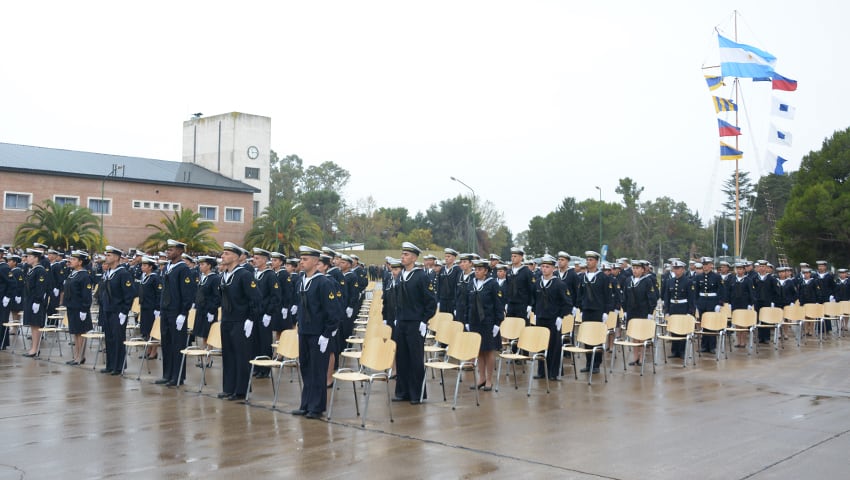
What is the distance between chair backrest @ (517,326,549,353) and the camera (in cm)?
1056

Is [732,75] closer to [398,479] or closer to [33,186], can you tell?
[398,479]

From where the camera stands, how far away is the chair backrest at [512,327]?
11.8 metres

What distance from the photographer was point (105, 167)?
1794 inches

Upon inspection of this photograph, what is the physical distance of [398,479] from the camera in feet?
20.0

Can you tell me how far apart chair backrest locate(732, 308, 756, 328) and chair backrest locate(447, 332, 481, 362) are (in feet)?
26.9

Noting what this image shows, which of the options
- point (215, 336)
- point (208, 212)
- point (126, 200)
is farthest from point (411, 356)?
point (208, 212)

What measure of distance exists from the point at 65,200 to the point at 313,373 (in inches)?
1557

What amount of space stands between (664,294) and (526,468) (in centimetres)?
1111

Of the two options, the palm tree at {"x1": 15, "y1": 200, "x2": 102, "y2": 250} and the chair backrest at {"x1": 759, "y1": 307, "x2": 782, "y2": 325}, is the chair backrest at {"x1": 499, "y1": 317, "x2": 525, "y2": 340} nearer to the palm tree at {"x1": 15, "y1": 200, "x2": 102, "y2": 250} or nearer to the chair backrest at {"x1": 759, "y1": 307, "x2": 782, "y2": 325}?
the chair backrest at {"x1": 759, "y1": 307, "x2": 782, "y2": 325}

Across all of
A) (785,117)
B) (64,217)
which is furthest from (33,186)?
(785,117)

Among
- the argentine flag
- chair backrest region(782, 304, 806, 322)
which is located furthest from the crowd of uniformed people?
the argentine flag

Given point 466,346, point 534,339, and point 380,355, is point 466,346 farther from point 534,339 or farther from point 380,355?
point 380,355

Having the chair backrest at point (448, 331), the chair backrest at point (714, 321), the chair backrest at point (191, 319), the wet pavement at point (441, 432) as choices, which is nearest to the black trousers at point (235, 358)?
the wet pavement at point (441, 432)

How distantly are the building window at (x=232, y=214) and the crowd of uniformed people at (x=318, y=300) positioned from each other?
110 feet
